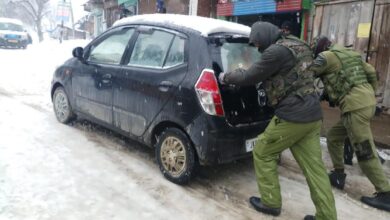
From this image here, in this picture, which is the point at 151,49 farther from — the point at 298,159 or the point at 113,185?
the point at 298,159

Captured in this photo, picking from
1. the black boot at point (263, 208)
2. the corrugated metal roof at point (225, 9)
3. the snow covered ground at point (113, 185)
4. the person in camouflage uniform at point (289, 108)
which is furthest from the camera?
the corrugated metal roof at point (225, 9)

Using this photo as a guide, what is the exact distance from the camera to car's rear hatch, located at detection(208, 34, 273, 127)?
3908 mm

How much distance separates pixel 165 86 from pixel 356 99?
Answer: 196cm

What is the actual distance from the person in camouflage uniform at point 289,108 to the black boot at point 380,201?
858mm

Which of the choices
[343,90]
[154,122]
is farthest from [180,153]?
[343,90]

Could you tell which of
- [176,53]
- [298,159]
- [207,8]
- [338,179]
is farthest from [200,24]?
[207,8]

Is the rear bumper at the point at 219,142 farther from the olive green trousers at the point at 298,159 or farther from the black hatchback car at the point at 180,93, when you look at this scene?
the olive green trousers at the point at 298,159

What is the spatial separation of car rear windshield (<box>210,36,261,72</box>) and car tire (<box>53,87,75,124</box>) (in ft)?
9.47

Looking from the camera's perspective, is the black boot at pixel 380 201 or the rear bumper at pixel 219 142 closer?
the rear bumper at pixel 219 142

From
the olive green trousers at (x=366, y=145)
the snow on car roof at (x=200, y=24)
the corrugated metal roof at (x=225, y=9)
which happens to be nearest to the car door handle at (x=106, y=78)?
the snow on car roof at (x=200, y=24)

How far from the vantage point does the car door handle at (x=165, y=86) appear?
4137mm

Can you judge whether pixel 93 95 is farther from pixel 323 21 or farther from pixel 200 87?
pixel 323 21

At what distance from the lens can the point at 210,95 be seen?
→ 12.5 feet

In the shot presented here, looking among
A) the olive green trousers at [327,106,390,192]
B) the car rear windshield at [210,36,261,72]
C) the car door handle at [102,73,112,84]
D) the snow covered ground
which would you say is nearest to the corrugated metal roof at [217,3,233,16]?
the snow covered ground
